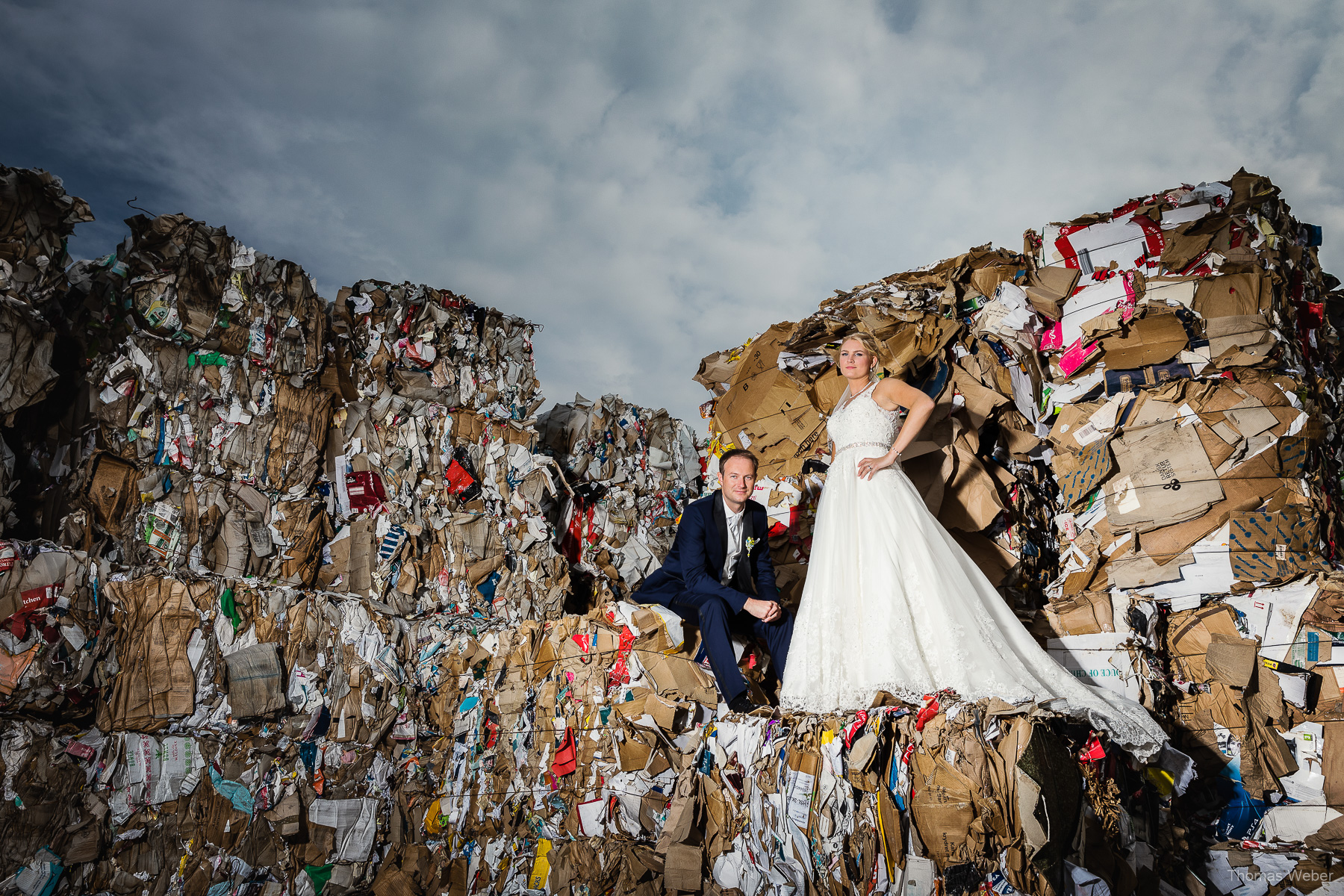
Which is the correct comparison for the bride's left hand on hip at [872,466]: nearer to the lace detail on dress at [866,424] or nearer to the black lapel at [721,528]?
the lace detail on dress at [866,424]

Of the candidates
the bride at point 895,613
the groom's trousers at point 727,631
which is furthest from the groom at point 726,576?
the bride at point 895,613

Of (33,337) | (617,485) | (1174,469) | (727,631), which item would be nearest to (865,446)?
(727,631)

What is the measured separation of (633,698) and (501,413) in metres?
1.76

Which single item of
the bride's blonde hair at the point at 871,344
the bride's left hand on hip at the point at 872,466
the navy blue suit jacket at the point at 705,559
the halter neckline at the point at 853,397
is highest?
the bride's blonde hair at the point at 871,344

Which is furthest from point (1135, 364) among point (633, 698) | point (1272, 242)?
point (633, 698)

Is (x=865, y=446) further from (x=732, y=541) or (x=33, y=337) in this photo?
(x=33, y=337)

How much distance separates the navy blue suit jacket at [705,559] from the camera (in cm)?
305

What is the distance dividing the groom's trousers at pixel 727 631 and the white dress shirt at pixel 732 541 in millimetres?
196

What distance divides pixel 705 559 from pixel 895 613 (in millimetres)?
861

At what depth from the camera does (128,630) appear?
261cm

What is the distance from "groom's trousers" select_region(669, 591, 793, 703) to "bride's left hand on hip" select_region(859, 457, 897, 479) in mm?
685

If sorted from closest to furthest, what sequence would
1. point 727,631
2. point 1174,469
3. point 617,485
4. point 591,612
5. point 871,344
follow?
point 1174,469 → point 727,631 → point 591,612 → point 871,344 → point 617,485

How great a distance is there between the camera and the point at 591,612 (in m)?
3.14

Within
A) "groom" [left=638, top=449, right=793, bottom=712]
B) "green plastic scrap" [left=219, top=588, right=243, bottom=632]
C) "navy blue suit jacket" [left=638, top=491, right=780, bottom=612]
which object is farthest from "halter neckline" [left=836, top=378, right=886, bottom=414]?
"green plastic scrap" [left=219, top=588, right=243, bottom=632]
